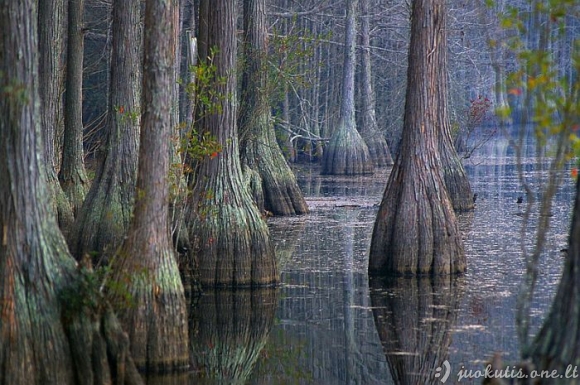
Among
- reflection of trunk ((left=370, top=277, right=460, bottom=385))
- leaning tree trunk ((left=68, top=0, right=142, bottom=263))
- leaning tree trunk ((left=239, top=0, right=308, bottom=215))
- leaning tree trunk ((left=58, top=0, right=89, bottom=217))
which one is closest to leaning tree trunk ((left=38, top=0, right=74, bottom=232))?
leaning tree trunk ((left=58, top=0, right=89, bottom=217))

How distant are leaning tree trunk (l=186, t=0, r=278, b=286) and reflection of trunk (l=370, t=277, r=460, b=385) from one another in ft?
4.44

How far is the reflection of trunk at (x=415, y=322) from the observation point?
311 inches

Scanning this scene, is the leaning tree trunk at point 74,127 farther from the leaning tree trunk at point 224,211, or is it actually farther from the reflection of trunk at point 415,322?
the reflection of trunk at point 415,322

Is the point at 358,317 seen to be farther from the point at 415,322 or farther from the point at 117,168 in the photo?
the point at 117,168

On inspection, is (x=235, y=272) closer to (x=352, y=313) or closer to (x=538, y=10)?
(x=352, y=313)

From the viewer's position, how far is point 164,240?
775 centimetres

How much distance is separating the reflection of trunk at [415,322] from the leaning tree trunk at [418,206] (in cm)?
29

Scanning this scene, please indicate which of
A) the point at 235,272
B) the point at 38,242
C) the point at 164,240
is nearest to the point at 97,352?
the point at 38,242

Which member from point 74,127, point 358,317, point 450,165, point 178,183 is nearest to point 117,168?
point 178,183

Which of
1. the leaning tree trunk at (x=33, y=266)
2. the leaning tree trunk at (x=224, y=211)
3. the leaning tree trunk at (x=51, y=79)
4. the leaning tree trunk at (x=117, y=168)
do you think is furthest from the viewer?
the leaning tree trunk at (x=51, y=79)

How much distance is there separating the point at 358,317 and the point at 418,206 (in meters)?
2.20

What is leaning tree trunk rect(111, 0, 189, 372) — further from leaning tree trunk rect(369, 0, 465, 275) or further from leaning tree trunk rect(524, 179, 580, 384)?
leaning tree trunk rect(369, 0, 465, 275)

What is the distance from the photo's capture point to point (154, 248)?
302 inches

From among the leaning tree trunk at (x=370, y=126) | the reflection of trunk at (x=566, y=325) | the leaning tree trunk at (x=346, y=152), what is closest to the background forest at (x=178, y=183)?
the reflection of trunk at (x=566, y=325)
